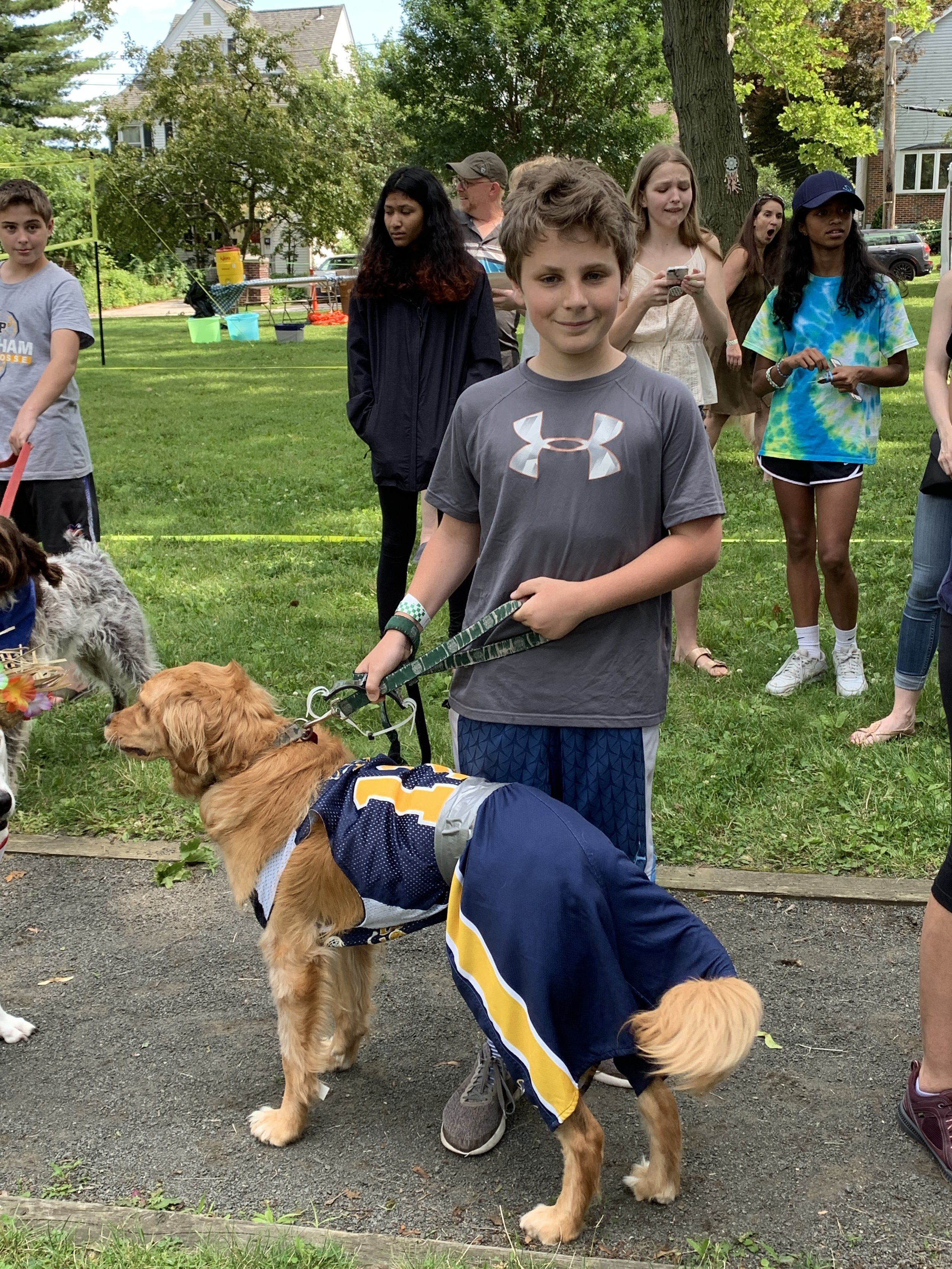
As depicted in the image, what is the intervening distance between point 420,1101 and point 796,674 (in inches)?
131

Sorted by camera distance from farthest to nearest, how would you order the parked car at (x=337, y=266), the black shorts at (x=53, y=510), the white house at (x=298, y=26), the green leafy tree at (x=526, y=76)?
the white house at (x=298, y=26)
the green leafy tree at (x=526, y=76)
the parked car at (x=337, y=266)
the black shorts at (x=53, y=510)

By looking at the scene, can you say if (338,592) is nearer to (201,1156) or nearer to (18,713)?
(18,713)

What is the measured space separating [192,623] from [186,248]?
4211cm

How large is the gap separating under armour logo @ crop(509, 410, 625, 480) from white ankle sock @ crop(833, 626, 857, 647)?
11.4ft

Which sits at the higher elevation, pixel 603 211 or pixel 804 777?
pixel 603 211

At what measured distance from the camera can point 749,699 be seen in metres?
5.66

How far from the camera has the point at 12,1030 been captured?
3.43 meters

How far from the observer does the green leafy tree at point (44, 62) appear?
153 ft

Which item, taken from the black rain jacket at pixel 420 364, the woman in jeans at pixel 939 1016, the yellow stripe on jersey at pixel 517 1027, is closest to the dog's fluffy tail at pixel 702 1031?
the yellow stripe on jersey at pixel 517 1027

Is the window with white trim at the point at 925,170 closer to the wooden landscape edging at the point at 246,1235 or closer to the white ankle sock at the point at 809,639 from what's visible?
the white ankle sock at the point at 809,639

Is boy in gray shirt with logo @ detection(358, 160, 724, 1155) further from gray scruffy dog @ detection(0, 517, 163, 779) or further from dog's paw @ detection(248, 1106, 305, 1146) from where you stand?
gray scruffy dog @ detection(0, 517, 163, 779)

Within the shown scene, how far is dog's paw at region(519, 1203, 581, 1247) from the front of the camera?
2.53 metres

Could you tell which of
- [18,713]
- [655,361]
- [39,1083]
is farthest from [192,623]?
[39,1083]

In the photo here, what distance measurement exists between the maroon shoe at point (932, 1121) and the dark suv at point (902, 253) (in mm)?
28465
